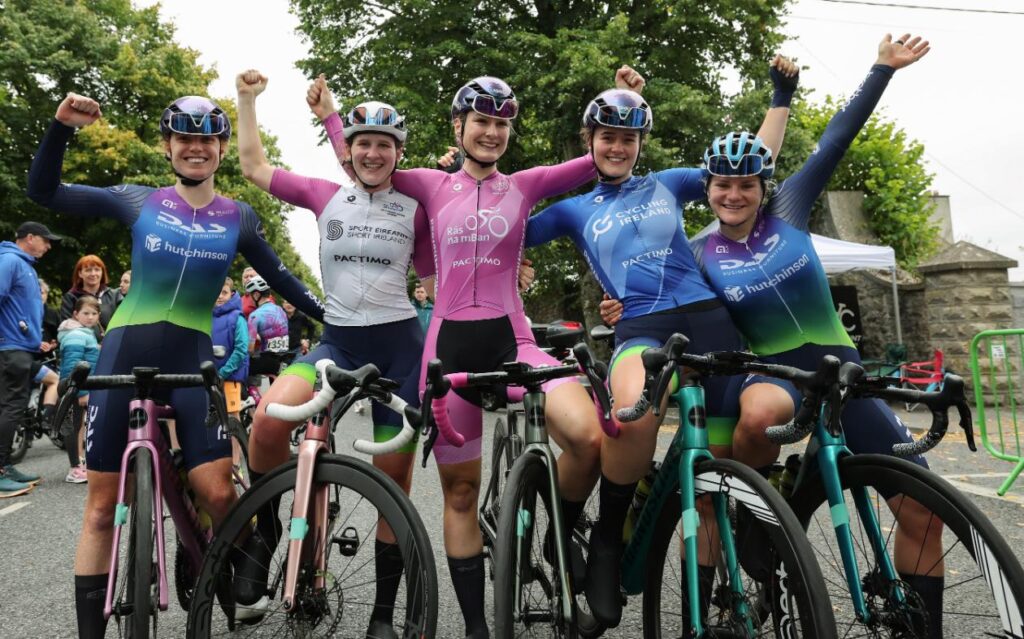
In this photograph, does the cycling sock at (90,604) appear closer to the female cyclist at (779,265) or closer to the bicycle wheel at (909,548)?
the female cyclist at (779,265)

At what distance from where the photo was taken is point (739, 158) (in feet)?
10.2

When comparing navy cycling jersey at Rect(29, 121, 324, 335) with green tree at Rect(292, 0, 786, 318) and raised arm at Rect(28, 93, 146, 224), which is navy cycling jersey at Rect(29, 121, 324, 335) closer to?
raised arm at Rect(28, 93, 146, 224)

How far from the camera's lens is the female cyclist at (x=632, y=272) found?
9.73 feet

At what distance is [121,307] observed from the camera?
319cm

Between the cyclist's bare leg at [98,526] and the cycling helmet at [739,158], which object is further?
the cycling helmet at [739,158]

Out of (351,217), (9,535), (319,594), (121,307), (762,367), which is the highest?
(351,217)

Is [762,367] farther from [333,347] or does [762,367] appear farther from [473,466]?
[333,347]

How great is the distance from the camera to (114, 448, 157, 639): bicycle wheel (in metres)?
2.54

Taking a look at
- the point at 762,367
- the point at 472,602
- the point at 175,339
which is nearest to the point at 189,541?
the point at 175,339

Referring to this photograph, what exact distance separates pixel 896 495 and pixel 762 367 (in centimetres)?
60

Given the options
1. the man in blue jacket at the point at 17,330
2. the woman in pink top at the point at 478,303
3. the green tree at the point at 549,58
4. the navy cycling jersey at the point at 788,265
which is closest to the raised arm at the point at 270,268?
the woman in pink top at the point at 478,303

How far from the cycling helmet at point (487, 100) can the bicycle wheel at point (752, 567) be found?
70.0 inches

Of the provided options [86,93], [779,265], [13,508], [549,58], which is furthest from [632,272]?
[86,93]

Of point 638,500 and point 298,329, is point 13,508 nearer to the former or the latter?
point 298,329
